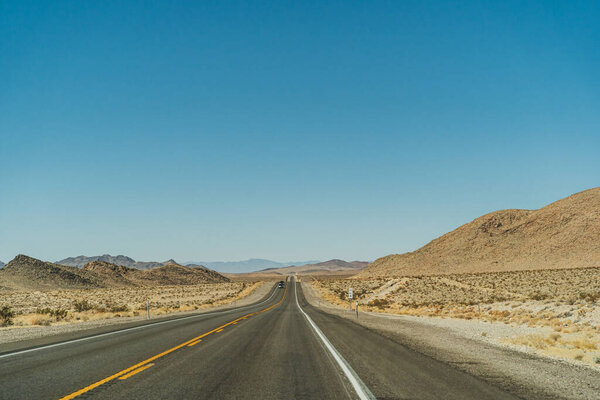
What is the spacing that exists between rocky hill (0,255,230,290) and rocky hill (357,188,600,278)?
267 feet

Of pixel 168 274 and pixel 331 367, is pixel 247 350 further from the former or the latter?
pixel 168 274

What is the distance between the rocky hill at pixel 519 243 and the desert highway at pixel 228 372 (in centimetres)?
9035

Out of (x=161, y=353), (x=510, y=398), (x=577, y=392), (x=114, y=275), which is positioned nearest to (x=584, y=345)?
(x=577, y=392)

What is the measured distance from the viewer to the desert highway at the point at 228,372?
6203 mm

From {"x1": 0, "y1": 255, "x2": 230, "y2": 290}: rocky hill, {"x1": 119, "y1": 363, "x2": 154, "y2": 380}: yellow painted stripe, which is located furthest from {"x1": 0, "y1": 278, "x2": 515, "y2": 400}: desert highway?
{"x1": 0, "y1": 255, "x2": 230, "y2": 290}: rocky hill

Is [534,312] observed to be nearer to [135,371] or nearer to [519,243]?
[135,371]

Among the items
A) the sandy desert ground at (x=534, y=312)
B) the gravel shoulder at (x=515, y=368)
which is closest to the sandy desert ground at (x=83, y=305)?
the gravel shoulder at (x=515, y=368)

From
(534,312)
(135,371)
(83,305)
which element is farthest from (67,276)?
(135,371)

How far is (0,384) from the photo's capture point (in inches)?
262

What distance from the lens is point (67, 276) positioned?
325 ft

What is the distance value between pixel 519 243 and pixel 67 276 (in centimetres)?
11892

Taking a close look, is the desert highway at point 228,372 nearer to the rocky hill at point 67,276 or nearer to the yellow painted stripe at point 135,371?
the yellow painted stripe at point 135,371

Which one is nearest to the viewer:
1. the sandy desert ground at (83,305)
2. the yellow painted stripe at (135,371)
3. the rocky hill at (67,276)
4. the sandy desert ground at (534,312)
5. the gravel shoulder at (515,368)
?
the gravel shoulder at (515,368)

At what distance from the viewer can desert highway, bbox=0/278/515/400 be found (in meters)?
6.20
